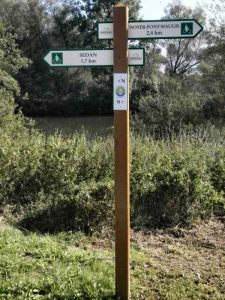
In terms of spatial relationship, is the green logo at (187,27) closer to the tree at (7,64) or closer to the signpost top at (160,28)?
the signpost top at (160,28)

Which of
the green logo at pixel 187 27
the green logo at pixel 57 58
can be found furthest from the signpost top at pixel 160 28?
the green logo at pixel 57 58

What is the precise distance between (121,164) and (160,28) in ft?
3.61

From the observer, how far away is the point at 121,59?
3.50 m

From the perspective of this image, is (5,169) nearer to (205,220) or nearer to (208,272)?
(205,220)

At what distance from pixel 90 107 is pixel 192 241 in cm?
3584

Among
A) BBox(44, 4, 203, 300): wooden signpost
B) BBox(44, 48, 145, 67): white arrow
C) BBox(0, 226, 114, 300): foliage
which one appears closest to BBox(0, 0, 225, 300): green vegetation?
BBox(0, 226, 114, 300): foliage

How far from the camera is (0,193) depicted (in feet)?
22.6

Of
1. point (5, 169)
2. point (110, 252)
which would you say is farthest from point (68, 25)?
point (110, 252)

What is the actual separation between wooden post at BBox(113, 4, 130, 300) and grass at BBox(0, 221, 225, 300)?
24 centimetres

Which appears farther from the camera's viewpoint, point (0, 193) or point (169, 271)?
point (0, 193)

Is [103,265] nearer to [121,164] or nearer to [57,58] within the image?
[121,164]

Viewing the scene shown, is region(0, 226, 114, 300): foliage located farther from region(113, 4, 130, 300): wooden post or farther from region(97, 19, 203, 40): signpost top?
region(97, 19, 203, 40): signpost top

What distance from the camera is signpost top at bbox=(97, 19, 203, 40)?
353 centimetres

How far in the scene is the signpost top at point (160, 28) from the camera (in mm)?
3533
